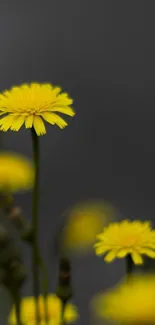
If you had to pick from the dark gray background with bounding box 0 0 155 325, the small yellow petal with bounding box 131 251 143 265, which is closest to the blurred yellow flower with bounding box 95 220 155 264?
the small yellow petal with bounding box 131 251 143 265

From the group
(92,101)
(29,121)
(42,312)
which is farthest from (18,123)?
(92,101)

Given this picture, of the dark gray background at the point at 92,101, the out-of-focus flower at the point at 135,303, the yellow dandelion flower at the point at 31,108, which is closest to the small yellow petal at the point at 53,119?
the yellow dandelion flower at the point at 31,108

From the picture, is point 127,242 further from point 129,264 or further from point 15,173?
point 15,173

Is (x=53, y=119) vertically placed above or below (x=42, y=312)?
above

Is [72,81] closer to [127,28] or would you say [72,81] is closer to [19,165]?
[127,28]

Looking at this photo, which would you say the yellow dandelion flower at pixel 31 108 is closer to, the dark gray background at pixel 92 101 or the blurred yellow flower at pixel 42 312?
the blurred yellow flower at pixel 42 312

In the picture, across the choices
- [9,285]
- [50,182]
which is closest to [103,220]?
[9,285]
